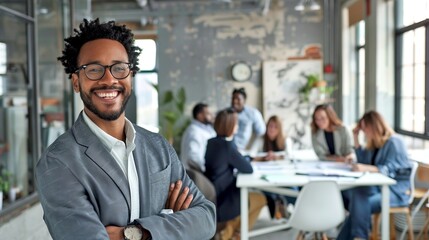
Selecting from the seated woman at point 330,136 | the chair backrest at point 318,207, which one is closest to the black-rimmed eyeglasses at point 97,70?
the chair backrest at point 318,207

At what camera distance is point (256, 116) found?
673 cm

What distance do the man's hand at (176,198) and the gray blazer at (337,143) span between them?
12.2 ft

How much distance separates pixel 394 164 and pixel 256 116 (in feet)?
9.51

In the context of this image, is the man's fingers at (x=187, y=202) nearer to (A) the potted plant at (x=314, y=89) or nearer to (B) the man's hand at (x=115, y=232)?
(B) the man's hand at (x=115, y=232)

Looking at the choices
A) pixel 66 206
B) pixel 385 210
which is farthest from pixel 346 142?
pixel 66 206

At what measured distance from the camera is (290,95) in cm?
805

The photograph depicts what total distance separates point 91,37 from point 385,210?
3.18 m

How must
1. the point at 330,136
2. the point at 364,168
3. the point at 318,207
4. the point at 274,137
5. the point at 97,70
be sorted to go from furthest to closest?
the point at 274,137 < the point at 330,136 < the point at 364,168 < the point at 318,207 < the point at 97,70

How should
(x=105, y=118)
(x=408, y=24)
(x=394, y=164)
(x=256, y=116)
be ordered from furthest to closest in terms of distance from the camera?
1. (x=256, y=116)
2. (x=408, y=24)
3. (x=394, y=164)
4. (x=105, y=118)

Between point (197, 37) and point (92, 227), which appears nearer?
point (92, 227)

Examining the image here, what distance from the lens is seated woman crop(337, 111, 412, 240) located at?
396 cm

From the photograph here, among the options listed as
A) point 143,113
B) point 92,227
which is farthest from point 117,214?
point 143,113

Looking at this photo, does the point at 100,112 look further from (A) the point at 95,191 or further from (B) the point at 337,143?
(B) the point at 337,143

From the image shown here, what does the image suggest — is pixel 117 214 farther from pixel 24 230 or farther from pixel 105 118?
pixel 24 230
